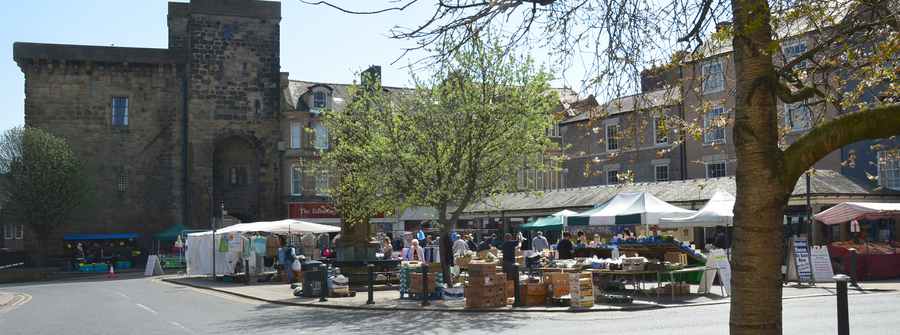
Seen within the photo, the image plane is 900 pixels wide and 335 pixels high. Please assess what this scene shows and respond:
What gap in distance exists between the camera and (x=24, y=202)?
138 ft

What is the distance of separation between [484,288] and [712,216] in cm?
713

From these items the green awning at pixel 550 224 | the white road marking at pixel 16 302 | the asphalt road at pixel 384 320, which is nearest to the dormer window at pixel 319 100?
the green awning at pixel 550 224

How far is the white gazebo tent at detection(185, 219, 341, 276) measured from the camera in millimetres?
30125

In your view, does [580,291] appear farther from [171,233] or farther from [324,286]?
[171,233]

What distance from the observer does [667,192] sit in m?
33.6

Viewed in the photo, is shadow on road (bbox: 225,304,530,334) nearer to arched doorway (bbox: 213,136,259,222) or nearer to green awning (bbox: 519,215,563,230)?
green awning (bbox: 519,215,563,230)

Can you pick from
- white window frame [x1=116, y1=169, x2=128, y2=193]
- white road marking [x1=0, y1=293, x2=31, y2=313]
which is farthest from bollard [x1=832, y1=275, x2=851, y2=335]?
white window frame [x1=116, y1=169, x2=128, y2=193]

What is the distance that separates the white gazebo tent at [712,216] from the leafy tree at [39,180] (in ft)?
102

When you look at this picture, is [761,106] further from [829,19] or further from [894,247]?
[894,247]

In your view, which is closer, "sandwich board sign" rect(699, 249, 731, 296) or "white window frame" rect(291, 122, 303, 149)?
"sandwich board sign" rect(699, 249, 731, 296)

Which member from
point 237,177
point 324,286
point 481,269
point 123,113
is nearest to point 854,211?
point 481,269

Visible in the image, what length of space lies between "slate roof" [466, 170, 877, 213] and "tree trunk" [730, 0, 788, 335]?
61.5ft

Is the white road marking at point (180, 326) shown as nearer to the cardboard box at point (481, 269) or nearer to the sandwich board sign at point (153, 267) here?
the cardboard box at point (481, 269)

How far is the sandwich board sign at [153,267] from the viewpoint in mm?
36625
